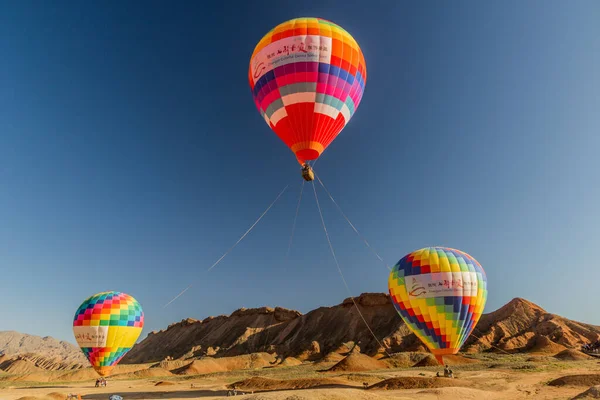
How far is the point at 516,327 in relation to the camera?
72375 millimetres

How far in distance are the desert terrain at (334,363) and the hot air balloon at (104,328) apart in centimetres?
373

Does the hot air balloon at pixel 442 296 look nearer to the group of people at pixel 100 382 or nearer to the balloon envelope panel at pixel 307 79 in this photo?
the balloon envelope panel at pixel 307 79

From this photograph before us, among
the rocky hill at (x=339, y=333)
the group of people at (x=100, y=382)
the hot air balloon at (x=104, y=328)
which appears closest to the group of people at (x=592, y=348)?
the rocky hill at (x=339, y=333)

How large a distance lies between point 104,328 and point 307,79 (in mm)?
29748

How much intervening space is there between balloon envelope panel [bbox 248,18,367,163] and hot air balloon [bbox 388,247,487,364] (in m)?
12.5

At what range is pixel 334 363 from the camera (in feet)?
209

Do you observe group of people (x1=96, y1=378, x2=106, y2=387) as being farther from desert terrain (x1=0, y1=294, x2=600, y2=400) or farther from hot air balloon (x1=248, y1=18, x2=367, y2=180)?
hot air balloon (x1=248, y1=18, x2=367, y2=180)

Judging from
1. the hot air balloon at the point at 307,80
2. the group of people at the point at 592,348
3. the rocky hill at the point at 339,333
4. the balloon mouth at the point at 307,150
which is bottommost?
the group of people at the point at 592,348

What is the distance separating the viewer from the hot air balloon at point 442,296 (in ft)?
86.2

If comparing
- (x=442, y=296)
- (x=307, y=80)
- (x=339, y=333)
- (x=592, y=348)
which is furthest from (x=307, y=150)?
(x=339, y=333)

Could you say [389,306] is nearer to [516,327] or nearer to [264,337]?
[516,327]

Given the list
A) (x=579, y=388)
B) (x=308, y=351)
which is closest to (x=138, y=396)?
(x=579, y=388)

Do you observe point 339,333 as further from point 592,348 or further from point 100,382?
point 100,382

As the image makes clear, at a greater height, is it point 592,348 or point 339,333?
point 339,333
